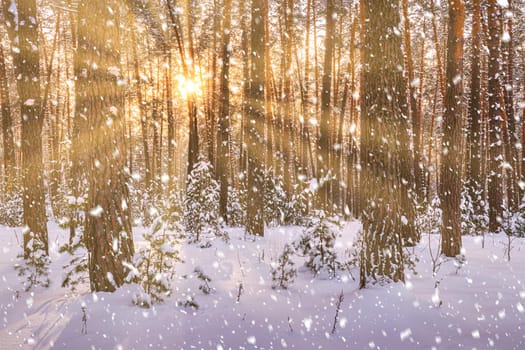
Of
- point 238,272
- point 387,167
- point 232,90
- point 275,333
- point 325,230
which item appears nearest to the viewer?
point 275,333

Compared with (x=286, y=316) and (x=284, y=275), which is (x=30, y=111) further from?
(x=286, y=316)

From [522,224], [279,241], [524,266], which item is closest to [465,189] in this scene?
[522,224]

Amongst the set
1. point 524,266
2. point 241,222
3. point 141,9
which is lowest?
point 241,222

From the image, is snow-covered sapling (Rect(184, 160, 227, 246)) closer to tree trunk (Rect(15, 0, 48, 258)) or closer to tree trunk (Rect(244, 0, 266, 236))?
tree trunk (Rect(244, 0, 266, 236))

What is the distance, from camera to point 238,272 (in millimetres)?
5820

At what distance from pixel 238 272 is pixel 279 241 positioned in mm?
3105

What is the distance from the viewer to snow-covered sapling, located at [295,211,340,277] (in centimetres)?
526

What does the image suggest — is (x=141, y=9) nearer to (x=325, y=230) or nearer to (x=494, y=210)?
(x=325, y=230)

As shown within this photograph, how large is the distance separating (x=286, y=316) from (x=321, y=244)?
160 centimetres

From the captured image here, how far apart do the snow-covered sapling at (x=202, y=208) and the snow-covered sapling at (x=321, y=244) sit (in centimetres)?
346

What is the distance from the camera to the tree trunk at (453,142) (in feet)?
21.8

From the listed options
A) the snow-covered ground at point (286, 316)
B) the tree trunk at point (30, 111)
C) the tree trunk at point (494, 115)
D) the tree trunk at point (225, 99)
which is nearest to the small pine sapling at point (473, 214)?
the tree trunk at point (494, 115)

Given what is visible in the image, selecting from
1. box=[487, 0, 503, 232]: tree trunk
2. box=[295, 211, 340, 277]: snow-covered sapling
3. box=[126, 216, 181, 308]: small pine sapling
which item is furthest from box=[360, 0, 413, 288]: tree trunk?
box=[487, 0, 503, 232]: tree trunk

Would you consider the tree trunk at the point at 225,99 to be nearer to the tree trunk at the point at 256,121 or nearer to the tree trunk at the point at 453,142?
the tree trunk at the point at 256,121
